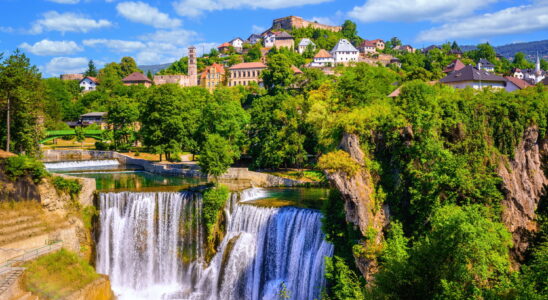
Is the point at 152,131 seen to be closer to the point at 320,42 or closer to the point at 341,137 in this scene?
the point at 341,137

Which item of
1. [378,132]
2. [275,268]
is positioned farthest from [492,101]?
[275,268]

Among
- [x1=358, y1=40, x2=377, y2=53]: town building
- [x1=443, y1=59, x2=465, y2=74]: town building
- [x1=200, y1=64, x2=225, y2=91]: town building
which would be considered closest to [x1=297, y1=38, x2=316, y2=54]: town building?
[x1=358, y1=40, x2=377, y2=53]: town building

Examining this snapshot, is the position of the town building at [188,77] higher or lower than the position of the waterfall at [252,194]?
higher

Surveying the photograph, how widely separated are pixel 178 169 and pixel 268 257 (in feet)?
64.0

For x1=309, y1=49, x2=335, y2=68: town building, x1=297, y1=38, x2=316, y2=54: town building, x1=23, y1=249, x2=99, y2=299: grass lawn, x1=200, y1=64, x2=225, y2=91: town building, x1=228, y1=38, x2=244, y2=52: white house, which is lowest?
x1=23, y1=249, x2=99, y2=299: grass lawn

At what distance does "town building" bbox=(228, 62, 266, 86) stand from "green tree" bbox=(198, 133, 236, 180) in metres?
72.5

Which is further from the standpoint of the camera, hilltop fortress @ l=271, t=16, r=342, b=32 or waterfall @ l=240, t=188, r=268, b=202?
hilltop fortress @ l=271, t=16, r=342, b=32

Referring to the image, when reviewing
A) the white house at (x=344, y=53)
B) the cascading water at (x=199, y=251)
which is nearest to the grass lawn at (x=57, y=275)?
the cascading water at (x=199, y=251)

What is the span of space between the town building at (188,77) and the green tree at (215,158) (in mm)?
79198

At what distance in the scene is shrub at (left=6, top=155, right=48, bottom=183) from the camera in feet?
95.0

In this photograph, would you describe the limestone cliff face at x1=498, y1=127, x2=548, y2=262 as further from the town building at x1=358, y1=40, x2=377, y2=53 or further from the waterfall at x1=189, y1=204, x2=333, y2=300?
the town building at x1=358, y1=40, x2=377, y2=53

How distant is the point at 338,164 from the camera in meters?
22.2

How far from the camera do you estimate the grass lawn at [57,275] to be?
24.5m

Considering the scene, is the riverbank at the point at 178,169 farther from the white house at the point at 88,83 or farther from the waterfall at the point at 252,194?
the white house at the point at 88,83
